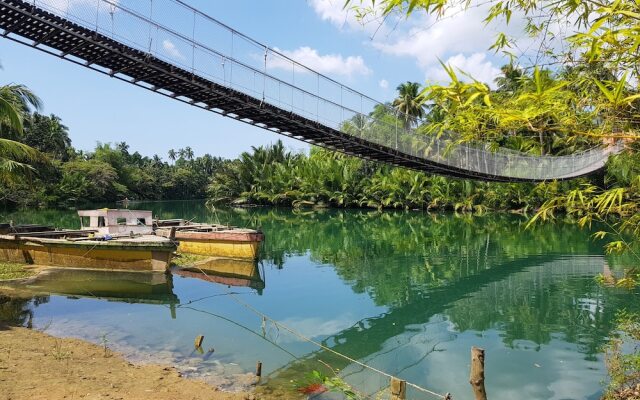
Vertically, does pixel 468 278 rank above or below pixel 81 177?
below

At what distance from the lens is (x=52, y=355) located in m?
5.48

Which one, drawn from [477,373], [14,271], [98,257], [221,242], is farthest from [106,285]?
[477,373]

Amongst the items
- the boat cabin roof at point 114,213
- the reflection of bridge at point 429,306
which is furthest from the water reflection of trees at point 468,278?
the boat cabin roof at point 114,213

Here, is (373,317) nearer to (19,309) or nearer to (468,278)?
(468,278)

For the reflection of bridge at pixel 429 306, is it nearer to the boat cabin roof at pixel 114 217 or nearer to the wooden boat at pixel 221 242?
the wooden boat at pixel 221 242

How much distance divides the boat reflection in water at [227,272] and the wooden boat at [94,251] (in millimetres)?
1041

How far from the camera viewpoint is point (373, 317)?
8336mm

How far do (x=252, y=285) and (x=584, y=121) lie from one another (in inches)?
372

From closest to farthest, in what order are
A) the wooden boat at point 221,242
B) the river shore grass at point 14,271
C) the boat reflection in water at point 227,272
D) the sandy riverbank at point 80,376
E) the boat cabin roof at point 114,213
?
1. the sandy riverbank at point 80,376
2. the river shore grass at point 14,271
3. the boat reflection in water at point 227,272
4. the boat cabin roof at point 114,213
5. the wooden boat at point 221,242

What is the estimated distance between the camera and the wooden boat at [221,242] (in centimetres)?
1356

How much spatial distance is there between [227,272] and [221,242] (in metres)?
1.72

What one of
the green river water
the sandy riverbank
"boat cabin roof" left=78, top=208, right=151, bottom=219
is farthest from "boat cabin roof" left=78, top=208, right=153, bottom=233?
the sandy riverbank

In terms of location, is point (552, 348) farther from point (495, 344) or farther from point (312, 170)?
point (312, 170)

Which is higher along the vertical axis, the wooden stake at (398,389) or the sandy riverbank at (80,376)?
the wooden stake at (398,389)
